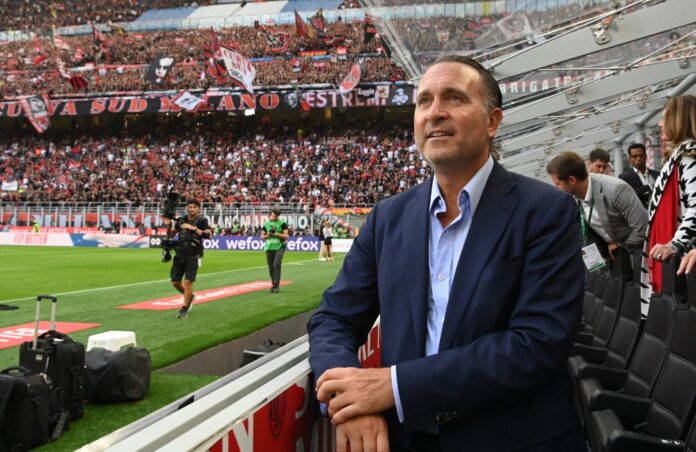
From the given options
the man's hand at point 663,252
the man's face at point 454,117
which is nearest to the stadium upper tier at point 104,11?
the man's hand at point 663,252

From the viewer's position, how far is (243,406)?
5.45ft

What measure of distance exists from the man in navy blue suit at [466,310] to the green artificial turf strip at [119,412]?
9.77ft

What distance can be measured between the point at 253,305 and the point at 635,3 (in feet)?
23.1

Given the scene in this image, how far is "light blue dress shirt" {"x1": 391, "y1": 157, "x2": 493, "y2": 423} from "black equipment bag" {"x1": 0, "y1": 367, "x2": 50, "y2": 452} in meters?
3.02

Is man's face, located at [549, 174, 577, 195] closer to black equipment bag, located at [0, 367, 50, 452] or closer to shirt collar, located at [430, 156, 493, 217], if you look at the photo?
shirt collar, located at [430, 156, 493, 217]

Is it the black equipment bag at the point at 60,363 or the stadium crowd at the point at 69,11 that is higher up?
the stadium crowd at the point at 69,11

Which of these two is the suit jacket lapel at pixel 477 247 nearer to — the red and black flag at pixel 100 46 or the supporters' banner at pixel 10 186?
the supporters' banner at pixel 10 186

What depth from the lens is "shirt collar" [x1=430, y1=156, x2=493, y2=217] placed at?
175 centimetres

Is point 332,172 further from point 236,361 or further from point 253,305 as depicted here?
point 236,361

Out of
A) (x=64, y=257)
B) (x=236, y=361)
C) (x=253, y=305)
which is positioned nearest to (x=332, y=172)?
Answer: (x=64, y=257)

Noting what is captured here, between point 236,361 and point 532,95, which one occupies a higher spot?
point 532,95

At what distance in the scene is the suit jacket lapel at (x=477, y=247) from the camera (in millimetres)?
1637

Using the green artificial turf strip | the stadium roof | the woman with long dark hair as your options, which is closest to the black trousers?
the stadium roof

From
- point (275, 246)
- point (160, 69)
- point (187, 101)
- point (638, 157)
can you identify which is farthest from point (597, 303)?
point (160, 69)
